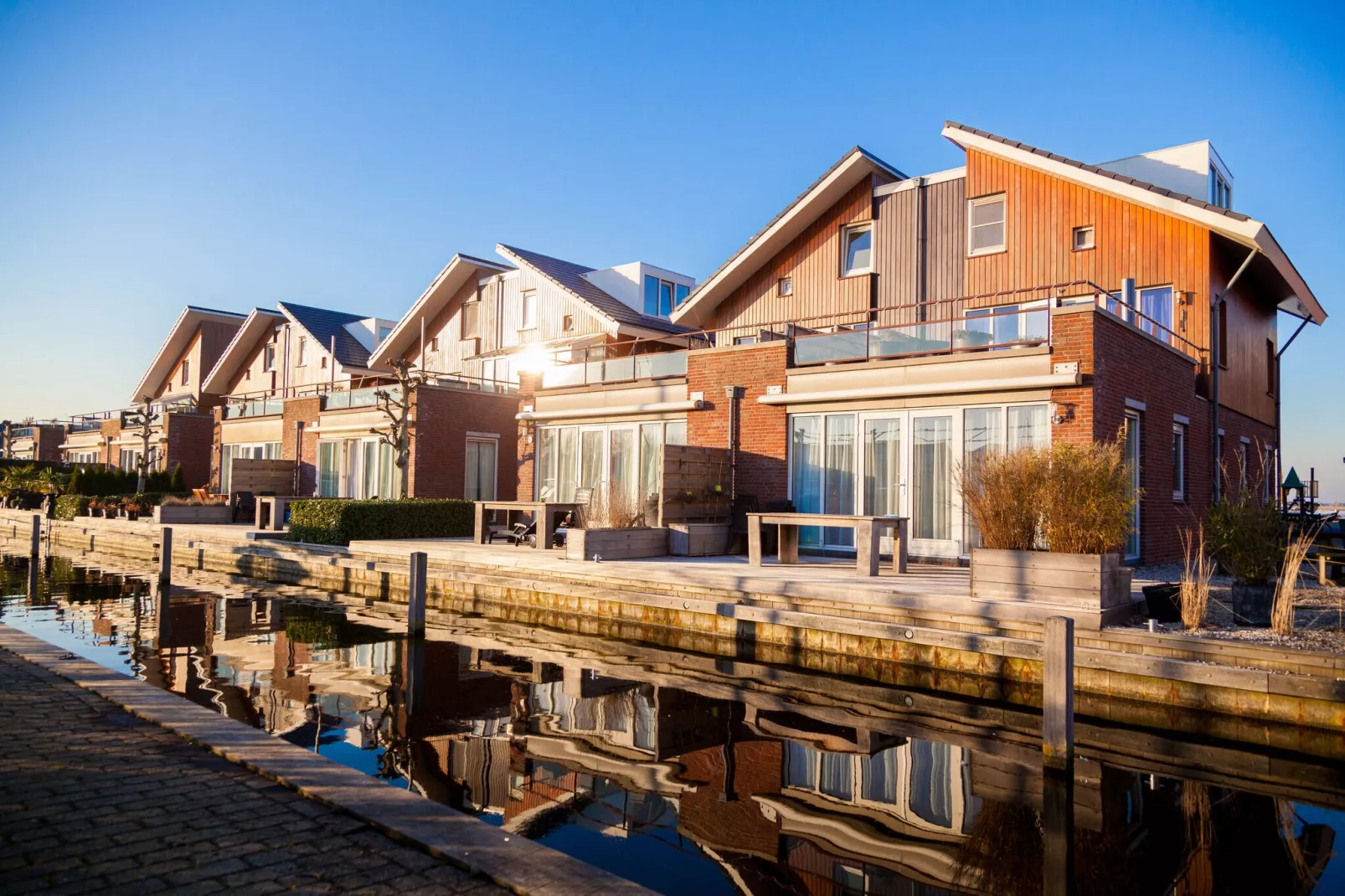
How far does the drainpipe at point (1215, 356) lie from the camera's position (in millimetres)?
15781

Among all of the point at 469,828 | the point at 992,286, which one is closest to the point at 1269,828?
the point at 469,828

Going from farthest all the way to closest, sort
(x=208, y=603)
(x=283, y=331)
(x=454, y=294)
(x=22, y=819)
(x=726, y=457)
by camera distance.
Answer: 1. (x=283, y=331)
2. (x=454, y=294)
3. (x=726, y=457)
4. (x=208, y=603)
5. (x=22, y=819)

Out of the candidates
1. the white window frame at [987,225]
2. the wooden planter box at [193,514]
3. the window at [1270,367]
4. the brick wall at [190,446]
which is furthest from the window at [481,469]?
the window at [1270,367]

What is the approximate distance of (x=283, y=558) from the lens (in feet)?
60.3

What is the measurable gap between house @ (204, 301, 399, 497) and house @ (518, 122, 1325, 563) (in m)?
7.42

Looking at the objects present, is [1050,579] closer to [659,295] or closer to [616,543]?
[616,543]

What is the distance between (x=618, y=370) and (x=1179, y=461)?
408 inches

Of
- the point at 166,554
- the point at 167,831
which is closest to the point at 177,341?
the point at 166,554

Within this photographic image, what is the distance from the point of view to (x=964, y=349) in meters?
13.5

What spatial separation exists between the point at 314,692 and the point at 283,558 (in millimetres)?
10171

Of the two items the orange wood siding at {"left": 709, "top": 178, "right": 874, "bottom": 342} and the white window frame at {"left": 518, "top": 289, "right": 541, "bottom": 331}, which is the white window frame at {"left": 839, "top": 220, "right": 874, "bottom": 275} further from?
the white window frame at {"left": 518, "top": 289, "right": 541, "bottom": 331}

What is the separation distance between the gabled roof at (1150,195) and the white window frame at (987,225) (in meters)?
0.78

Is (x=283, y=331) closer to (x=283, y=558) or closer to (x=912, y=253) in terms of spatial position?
(x=283, y=558)

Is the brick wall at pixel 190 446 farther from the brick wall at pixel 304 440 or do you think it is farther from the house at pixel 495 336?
the house at pixel 495 336
